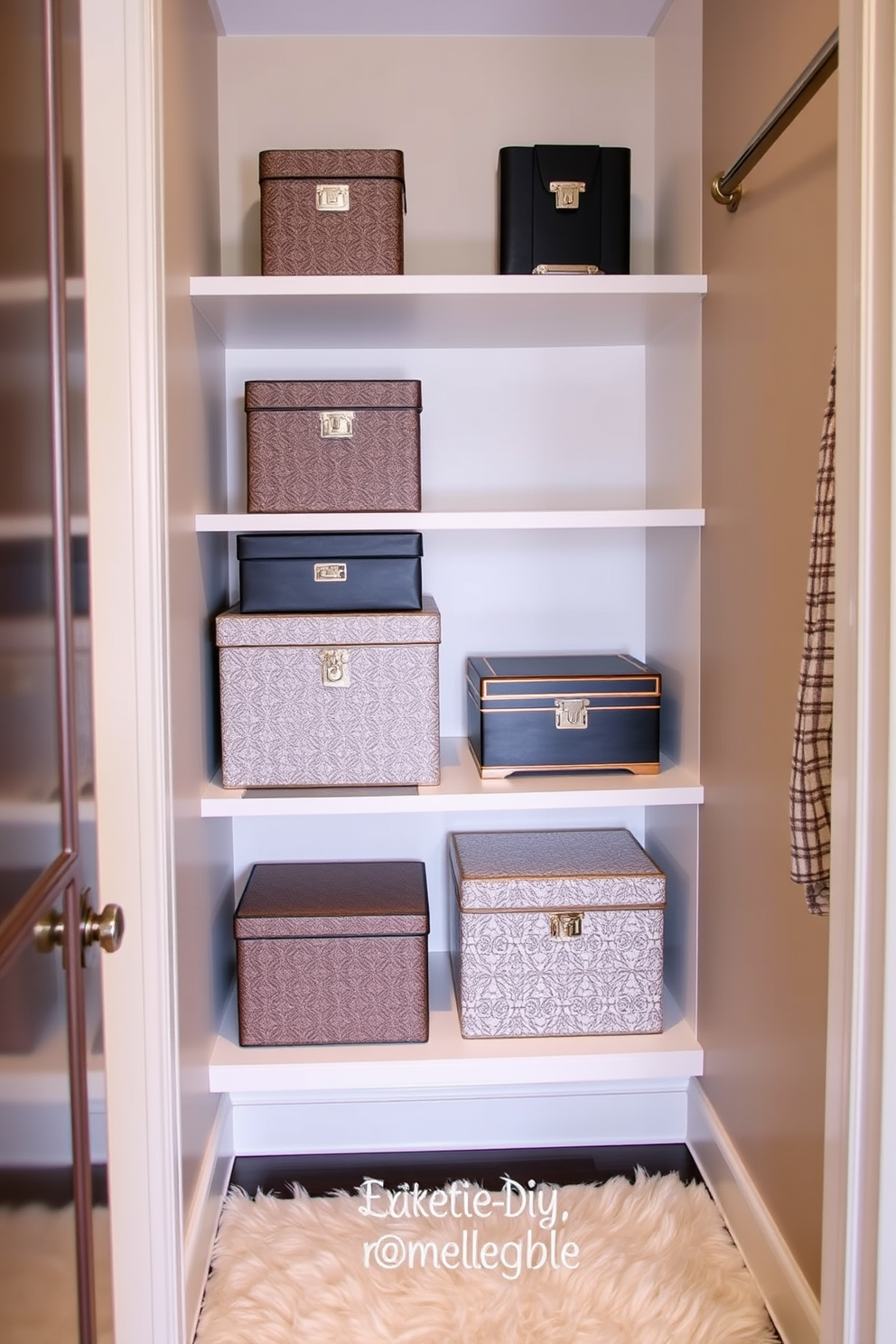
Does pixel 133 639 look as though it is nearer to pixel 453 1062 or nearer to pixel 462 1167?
pixel 453 1062

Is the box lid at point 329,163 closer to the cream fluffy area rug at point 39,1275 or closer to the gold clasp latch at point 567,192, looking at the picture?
the gold clasp latch at point 567,192

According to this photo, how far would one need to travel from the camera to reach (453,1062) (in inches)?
73.9

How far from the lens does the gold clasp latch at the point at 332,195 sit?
1818 mm

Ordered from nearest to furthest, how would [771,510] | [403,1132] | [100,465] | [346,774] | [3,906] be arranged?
1. [3,906]
2. [100,465]
3. [771,510]
4. [346,774]
5. [403,1132]

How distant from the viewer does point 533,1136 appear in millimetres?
2166

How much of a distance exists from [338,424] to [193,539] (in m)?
0.32

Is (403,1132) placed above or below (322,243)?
below

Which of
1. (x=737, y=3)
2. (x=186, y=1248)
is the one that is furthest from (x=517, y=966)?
(x=737, y=3)

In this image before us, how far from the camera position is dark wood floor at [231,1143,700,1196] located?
6.65ft

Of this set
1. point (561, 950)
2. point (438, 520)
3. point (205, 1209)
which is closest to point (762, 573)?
point (438, 520)

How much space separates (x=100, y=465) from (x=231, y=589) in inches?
30.7

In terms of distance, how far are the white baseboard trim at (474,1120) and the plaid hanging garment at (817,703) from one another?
107cm

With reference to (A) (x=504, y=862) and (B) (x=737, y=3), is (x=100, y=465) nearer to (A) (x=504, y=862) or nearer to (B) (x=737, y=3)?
(A) (x=504, y=862)

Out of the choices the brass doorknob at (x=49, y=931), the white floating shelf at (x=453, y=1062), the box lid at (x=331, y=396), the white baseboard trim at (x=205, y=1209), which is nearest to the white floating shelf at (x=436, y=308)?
the box lid at (x=331, y=396)
